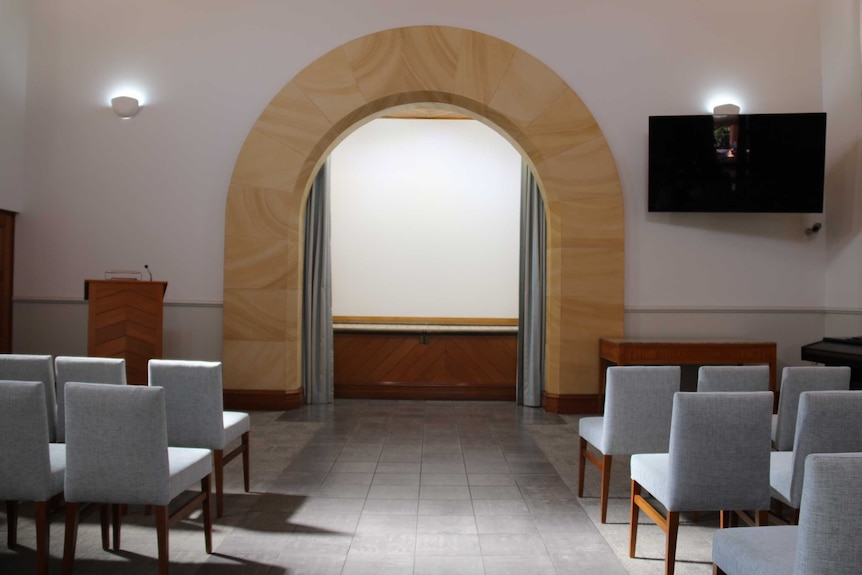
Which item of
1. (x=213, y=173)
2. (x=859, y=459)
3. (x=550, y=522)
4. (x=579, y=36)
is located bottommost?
(x=550, y=522)

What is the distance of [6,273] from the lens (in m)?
6.28

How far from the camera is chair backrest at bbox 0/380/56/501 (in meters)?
2.46

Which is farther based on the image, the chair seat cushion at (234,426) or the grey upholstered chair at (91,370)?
the chair seat cushion at (234,426)

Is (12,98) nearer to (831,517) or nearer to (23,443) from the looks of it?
(23,443)

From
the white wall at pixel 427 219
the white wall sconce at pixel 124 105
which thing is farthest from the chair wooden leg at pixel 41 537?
the white wall at pixel 427 219

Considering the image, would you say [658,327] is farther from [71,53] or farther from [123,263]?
[71,53]

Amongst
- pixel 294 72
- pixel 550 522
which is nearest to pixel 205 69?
pixel 294 72

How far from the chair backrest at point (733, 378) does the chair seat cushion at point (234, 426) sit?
2549mm

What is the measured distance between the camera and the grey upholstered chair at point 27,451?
2.46 meters

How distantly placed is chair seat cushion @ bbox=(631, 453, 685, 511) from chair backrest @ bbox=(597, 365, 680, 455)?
0.31 meters

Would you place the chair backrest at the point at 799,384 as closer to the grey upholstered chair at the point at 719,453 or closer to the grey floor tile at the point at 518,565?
the grey upholstered chair at the point at 719,453

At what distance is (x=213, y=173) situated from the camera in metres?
6.25

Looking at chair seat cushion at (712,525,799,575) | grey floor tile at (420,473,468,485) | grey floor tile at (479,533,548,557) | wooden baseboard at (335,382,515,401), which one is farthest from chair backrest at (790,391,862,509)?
wooden baseboard at (335,382,515,401)

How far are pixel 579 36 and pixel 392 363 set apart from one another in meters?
3.91
